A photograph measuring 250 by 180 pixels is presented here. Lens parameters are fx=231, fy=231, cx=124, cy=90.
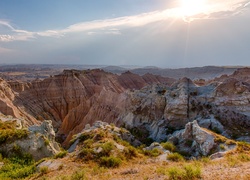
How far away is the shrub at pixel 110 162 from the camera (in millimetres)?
11734

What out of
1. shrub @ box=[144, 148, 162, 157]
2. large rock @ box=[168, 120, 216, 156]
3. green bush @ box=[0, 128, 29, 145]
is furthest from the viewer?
green bush @ box=[0, 128, 29, 145]

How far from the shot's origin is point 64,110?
69562 millimetres

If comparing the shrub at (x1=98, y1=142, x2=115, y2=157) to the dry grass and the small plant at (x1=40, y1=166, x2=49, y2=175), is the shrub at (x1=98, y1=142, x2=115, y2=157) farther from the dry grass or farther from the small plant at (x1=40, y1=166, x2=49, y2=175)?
the small plant at (x1=40, y1=166, x2=49, y2=175)

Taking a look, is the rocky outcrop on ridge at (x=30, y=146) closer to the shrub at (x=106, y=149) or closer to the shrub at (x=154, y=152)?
the shrub at (x=106, y=149)

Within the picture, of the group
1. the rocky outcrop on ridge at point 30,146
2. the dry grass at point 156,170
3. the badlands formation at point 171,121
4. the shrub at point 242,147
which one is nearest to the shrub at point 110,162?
the dry grass at point 156,170

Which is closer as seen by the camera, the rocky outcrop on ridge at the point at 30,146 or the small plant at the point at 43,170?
the small plant at the point at 43,170

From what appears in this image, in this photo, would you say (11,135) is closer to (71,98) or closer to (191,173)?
(191,173)

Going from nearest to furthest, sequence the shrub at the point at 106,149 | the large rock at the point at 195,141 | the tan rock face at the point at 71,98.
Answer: the shrub at the point at 106,149, the large rock at the point at 195,141, the tan rock face at the point at 71,98

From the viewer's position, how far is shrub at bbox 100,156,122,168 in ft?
38.5

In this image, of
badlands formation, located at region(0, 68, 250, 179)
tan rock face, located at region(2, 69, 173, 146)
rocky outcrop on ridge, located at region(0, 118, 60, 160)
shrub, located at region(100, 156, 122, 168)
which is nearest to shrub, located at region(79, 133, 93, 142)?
badlands formation, located at region(0, 68, 250, 179)

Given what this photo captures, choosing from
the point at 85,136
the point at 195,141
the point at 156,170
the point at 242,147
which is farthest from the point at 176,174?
the point at 85,136

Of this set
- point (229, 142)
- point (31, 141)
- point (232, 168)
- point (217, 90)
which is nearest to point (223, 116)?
point (217, 90)

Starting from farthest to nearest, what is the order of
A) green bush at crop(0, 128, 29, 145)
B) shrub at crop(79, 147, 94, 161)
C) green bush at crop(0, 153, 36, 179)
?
green bush at crop(0, 128, 29, 145)
shrub at crop(79, 147, 94, 161)
green bush at crop(0, 153, 36, 179)

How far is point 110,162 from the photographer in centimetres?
1188
